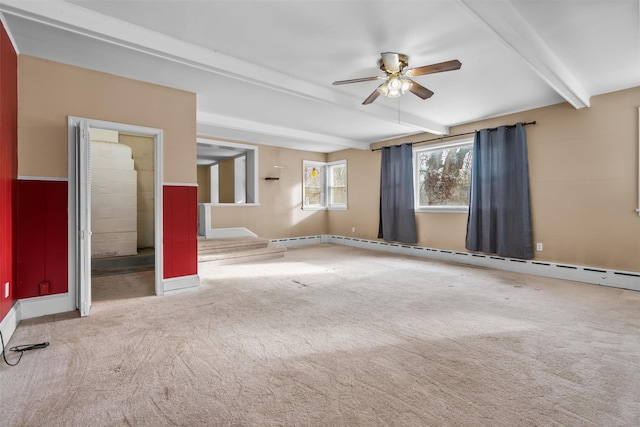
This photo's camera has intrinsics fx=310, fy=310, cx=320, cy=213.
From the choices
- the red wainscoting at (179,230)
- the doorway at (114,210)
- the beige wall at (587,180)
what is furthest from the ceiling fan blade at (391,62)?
the doorway at (114,210)

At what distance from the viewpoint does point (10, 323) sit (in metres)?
2.71

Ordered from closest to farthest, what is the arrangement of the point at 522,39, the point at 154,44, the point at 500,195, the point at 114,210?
the point at 522,39
the point at 154,44
the point at 500,195
the point at 114,210

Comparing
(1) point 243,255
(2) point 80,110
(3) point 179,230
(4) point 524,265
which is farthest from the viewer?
(1) point 243,255

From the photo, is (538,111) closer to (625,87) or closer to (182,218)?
(625,87)

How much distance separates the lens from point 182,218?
4.03 meters

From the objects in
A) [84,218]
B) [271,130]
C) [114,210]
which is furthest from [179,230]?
[271,130]

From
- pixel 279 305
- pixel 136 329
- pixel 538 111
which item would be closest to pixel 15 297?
pixel 136 329

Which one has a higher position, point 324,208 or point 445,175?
point 445,175

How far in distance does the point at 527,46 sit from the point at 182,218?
13.6 feet

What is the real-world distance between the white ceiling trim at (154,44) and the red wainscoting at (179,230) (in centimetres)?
159

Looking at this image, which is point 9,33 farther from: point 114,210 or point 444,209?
point 444,209

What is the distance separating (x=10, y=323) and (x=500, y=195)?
651cm

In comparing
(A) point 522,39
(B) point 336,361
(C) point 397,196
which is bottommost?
(B) point 336,361

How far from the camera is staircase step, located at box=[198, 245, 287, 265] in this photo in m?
5.72
